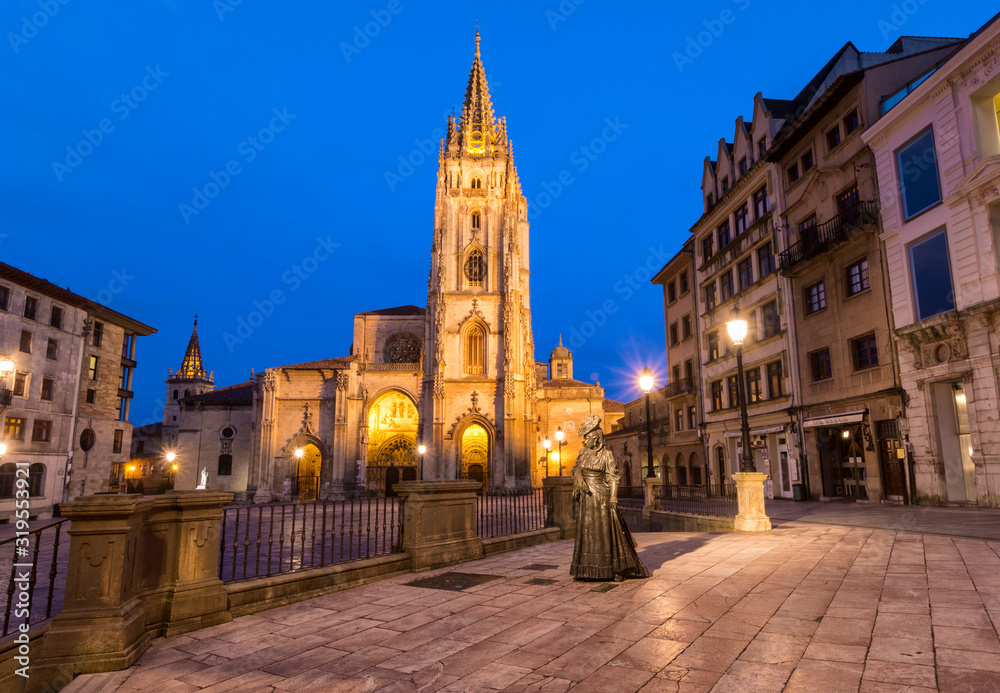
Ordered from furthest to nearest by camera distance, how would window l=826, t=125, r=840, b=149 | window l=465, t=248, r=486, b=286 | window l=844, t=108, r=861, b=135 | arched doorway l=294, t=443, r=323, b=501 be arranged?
window l=465, t=248, r=486, b=286, arched doorway l=294, t=443, r=323, b=501, window l=826, t=125, r=840, b=149, window l=844, t=108, r=861, b=135

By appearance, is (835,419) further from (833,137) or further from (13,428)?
(13,428)

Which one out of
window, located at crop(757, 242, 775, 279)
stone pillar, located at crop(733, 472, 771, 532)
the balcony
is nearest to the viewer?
stone pillar, located at crop(733, 472, 771, 532)

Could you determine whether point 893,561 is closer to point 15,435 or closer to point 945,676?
point 945,676

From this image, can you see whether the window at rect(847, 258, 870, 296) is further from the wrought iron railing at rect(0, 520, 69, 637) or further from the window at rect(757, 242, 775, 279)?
the wrought iron railing at rect(0, 520, 69, 637)

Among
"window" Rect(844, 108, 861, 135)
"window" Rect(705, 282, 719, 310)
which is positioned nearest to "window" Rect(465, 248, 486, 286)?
"window" Rect(705, 282, 719, 310)

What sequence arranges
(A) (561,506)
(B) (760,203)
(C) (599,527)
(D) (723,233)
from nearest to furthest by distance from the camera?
(C) (599,527) < (A) (561,506) < (B) (760,203) < (D) (723,233)

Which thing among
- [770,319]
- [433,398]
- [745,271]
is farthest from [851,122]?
[433,398]

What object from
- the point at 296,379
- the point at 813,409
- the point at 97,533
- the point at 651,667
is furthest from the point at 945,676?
the point at 296,379

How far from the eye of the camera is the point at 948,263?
56.5 feet

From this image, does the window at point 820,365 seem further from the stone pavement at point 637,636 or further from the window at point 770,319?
the stone pavement at point 637,636

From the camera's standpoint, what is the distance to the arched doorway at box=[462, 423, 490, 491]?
44.6 metres

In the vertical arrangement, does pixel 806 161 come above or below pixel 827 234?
above

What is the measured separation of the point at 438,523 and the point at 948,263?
17.2m

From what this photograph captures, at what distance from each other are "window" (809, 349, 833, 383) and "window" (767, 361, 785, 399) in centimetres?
191
